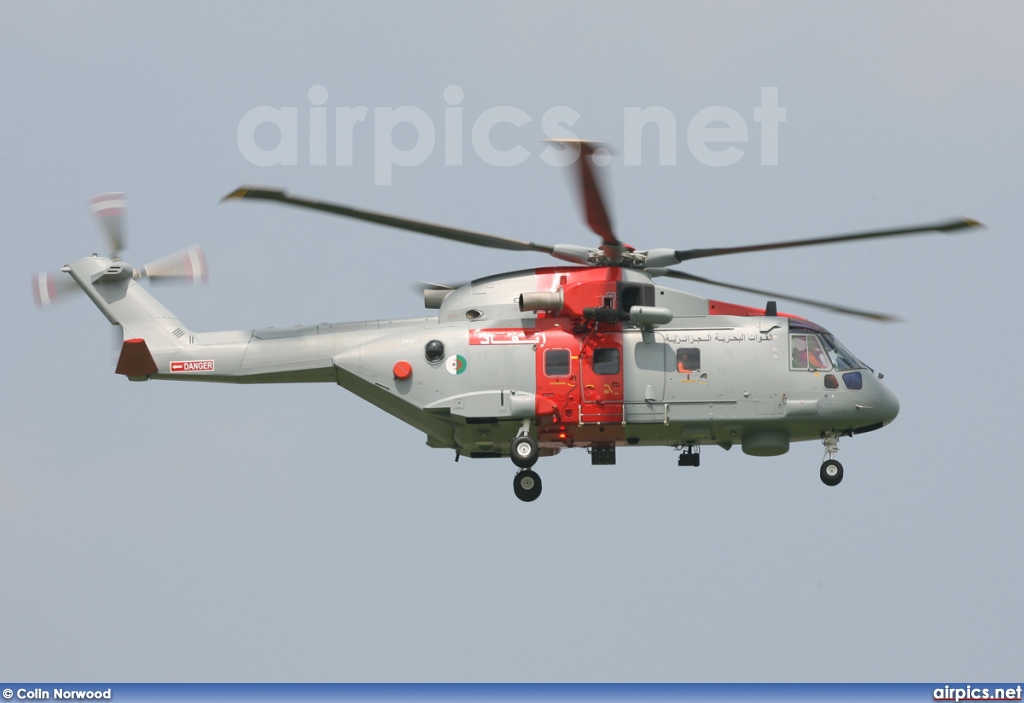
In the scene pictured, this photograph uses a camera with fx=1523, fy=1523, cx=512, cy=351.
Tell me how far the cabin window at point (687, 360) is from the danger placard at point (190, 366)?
8705 millimetres

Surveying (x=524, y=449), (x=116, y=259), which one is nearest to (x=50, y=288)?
(x=116, y=259)

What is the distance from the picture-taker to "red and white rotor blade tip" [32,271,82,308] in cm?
2920

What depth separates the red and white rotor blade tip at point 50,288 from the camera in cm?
2920

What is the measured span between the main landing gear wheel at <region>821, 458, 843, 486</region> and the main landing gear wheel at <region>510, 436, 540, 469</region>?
5587mm

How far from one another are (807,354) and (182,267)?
12.1 m

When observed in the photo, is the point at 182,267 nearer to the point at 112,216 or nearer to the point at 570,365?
the point at 112,216

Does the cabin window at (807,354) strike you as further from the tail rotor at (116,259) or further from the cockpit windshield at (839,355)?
the tail rotor at (116,259)

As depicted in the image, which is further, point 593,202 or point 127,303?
point 127,303

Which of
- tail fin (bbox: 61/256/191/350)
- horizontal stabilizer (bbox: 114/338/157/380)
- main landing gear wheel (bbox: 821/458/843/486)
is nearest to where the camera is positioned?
horizontal stabilizer (bbox: 114/338/157/380)

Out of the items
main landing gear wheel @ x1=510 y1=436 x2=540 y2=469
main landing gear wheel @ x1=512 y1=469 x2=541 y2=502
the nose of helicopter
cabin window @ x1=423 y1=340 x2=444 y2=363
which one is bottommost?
main landing gear wheel @ x1=512 y1=469 x2=541 y2=502

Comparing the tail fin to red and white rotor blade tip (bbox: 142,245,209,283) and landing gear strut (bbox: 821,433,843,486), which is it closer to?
red and white rotor blade tip (bbox: 142,245,209,283)

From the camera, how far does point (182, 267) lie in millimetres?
29609

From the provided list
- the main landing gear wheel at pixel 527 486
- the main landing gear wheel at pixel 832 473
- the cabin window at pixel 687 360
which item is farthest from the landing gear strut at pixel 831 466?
the main landing gear wheel at pixel 527 486

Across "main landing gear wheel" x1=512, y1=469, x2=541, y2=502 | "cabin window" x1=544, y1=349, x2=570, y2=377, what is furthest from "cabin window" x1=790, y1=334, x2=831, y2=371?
"main landing gear wheel" x1=512, y1=469, x2=541, y2=502
